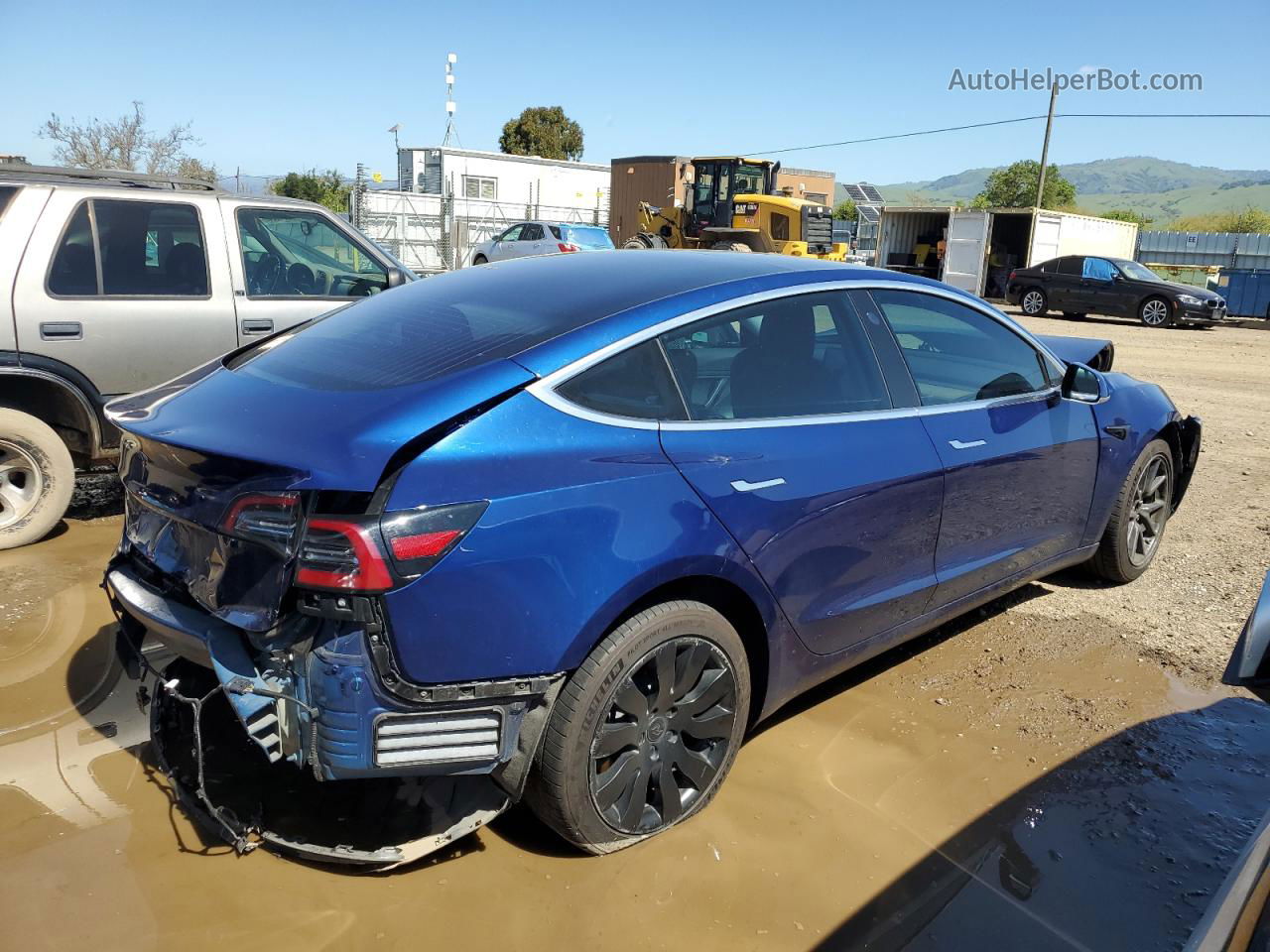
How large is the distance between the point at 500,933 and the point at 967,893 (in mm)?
1324

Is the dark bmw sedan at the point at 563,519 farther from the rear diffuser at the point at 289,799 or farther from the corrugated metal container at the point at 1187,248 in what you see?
the corrugated metal container at the point at 1187,248

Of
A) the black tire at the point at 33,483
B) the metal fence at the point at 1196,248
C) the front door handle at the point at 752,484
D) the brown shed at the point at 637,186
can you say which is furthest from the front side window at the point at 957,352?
the metal fence at the point at 1196,248

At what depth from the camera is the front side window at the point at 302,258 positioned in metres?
5.79

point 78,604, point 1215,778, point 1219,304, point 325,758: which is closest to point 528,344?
point 325,758

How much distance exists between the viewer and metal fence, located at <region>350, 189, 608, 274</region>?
29.3 metres

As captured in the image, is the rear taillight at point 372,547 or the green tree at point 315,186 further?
the green tree at point 315,186

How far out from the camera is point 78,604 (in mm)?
4574

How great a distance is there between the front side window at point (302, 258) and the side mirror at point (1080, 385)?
4169mm

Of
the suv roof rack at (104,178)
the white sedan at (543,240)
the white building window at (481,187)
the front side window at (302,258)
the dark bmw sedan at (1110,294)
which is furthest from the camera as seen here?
the white building window at (481,187)

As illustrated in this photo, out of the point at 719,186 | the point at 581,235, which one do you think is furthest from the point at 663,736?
the point at 719,186

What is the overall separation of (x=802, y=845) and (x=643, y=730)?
0.66m

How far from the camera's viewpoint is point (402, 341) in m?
2.99

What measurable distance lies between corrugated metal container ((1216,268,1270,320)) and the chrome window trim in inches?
978

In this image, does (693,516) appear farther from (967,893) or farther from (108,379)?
(108,379)
